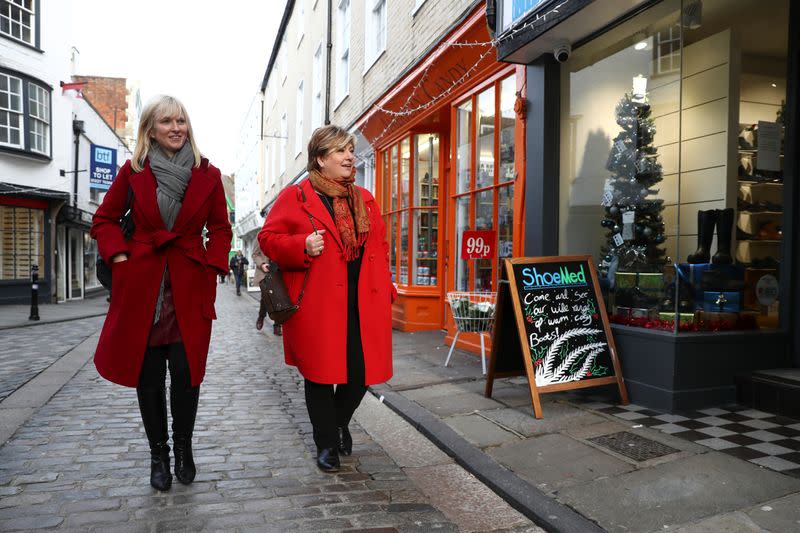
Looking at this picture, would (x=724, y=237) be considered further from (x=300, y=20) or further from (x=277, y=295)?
(x=300, y=20)

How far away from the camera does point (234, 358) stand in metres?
7.98

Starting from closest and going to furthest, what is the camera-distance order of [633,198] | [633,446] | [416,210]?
[633,446] → [633,198] → [416,210]

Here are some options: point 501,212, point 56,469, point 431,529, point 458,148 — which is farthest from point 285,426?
point 458,148

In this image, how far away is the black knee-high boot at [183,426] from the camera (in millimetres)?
3282

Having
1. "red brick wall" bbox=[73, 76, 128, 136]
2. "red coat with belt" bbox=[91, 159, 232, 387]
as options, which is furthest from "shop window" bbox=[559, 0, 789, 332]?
"red brick wall" bbox=[73, 76, 128, 136]

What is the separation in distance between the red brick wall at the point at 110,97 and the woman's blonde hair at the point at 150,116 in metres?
37.3

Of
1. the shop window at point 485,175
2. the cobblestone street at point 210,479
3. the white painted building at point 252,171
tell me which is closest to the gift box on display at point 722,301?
the shop window at point 485,175

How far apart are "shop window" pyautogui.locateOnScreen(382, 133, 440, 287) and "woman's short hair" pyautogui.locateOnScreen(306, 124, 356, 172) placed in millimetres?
6683

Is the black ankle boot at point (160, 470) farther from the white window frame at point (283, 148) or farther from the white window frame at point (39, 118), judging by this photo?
the white window frame at point (283, 148)

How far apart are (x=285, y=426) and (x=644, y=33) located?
4458 millimetres

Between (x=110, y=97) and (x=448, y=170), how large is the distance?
109 ft

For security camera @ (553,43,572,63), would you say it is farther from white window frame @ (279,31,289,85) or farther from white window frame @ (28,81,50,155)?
white window frame @ (279,31,289,85)

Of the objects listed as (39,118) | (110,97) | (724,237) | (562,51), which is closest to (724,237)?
(724,237)

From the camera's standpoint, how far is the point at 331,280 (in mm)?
3428
